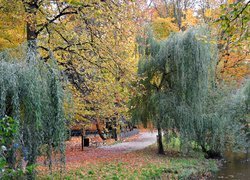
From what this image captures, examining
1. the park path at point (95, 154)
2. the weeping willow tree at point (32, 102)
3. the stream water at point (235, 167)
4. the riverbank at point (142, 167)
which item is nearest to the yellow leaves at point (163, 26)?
the park path at point (95, 154)

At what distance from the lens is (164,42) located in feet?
48.6

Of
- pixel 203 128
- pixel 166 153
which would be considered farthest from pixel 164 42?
pixel 166 153

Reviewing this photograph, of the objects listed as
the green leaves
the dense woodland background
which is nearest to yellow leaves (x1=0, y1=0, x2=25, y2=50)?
the dense woodland background

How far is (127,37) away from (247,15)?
201 inches

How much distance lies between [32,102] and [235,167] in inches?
446

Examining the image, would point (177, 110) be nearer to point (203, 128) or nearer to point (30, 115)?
point (203, 128)

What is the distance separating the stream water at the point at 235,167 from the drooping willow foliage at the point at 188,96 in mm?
1054

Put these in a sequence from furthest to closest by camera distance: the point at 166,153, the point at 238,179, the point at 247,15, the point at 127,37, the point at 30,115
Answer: the point at 166,153
the point at 238,179
the point at 127,37
the point at 30,115
the point at 247,15

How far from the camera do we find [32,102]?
6.20m

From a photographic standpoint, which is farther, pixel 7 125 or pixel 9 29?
pixel 9 29

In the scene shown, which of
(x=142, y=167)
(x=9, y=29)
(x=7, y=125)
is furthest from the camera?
(x=142, y=167)

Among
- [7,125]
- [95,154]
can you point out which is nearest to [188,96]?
[95,154]

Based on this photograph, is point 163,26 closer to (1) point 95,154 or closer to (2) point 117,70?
(1) point 95,154

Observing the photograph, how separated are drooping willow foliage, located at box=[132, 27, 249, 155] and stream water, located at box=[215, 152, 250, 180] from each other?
1.05 meters
